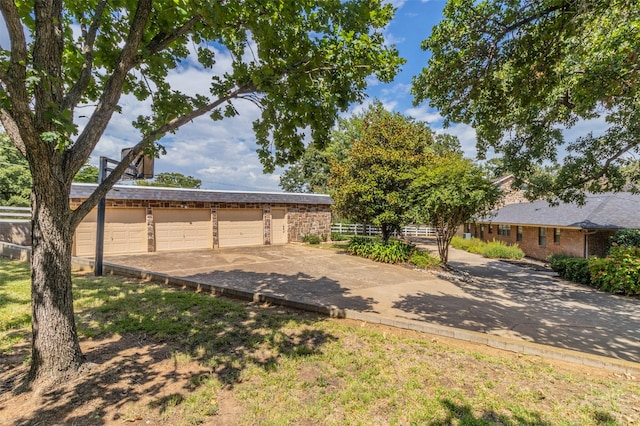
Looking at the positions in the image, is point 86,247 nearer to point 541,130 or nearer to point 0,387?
point 0,387

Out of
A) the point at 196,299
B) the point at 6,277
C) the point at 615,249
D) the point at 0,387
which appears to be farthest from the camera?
the point at 615,249

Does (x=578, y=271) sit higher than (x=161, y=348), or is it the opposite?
(x=161, y=348)

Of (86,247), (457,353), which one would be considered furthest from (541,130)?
(86,247)

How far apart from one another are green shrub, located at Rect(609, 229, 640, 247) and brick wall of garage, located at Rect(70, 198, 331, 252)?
1554 centimetres

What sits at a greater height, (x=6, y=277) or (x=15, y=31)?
(x=15, y=31)

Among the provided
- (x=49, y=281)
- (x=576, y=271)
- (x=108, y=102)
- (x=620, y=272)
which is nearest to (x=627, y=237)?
(x=576, y=271)

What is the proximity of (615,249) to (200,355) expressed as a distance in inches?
542

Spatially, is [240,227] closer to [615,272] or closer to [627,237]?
[615,272]

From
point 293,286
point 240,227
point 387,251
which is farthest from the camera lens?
point 240,227

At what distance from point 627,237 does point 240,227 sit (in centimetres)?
1994

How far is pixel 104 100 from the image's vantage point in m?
3.33

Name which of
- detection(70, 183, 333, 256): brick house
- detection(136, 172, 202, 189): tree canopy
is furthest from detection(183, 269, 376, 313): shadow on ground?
detection(136, 172, 202, 189): tree canopy

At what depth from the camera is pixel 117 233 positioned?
13.5m

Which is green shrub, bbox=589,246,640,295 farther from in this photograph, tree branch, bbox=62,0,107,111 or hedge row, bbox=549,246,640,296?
tree branch, bbox=62,0,107,111
